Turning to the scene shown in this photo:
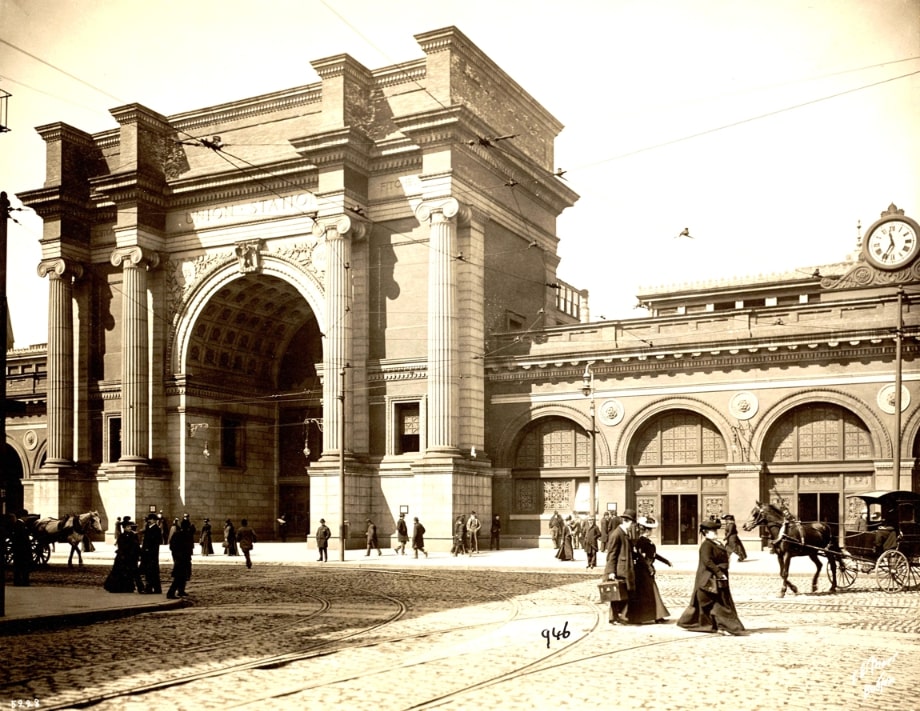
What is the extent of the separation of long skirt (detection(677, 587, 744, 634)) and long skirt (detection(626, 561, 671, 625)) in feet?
2.29

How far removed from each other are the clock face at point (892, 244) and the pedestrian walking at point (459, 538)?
16.4m

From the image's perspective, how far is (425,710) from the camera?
873 centimetres

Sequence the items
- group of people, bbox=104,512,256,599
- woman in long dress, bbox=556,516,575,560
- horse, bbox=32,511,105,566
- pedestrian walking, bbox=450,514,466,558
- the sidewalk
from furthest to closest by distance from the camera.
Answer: pedestrian walking, bbox=450,514,466,558 < woman in long dress, bbox=556,516,575,560 < horse, bbox=32,511,105,566 < group of people, bbox=104,512,256,599 < the sidewalk

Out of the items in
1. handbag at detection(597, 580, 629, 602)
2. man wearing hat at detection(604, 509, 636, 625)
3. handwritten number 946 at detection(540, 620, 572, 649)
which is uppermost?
man wearing hat at detection(604, 509, 636, 625)

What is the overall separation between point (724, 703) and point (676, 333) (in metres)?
27.2

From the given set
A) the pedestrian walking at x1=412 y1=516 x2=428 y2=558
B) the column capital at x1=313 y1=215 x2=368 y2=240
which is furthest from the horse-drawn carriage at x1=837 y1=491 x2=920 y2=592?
the column capital at x1=313 y1=215 x2=368 y2=240

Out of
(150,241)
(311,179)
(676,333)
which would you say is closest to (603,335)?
(676,333)

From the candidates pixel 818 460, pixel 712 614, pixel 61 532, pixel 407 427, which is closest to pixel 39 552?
pixel 61 532

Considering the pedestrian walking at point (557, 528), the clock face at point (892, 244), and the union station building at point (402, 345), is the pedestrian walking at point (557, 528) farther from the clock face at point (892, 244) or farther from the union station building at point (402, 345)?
the clock face at point (892, 244)

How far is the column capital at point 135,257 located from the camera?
41500mm

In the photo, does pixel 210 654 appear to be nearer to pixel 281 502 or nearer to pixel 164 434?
pixel 164 434

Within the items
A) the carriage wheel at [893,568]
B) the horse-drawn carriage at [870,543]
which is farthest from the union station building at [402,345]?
the carriage wheel at [893,568]

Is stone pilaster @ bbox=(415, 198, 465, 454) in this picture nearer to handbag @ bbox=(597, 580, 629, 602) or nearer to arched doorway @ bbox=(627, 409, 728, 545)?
arched doorway @ bbox=(627, 409, 728, 545)

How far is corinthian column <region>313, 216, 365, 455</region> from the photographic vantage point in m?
36.6
